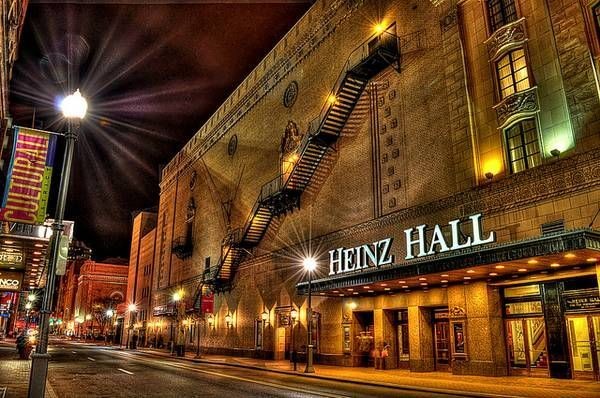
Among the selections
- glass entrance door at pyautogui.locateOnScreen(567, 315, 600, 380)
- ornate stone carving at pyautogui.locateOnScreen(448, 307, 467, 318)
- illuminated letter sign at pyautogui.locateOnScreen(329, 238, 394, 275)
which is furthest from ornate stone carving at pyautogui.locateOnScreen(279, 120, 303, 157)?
glass entrance door at pyautogui.locateOnScreen(567, 315, 600, 380)

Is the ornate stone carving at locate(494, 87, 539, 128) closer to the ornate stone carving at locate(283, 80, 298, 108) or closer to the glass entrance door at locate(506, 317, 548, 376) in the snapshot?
the glass entrance door at locate(506, 317, 548, 376)

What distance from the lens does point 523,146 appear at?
20594mm

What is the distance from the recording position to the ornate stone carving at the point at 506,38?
21.2 m

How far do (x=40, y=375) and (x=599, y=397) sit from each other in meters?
14.6

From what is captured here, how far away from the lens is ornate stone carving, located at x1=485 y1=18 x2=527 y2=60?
2125 centimetres

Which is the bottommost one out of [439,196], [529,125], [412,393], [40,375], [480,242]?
[412,393]

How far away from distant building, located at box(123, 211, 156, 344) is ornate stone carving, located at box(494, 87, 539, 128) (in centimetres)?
5646

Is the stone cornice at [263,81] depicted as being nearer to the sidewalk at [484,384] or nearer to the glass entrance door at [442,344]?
the glass entrance door at [442,344]

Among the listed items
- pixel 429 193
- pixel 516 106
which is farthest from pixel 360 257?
pixel 516 106

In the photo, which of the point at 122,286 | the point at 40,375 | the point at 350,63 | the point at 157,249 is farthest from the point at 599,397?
the point at 122,286

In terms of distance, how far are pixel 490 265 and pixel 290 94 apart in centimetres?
2557

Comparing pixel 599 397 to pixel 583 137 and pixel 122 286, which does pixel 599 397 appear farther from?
pixel 122 286

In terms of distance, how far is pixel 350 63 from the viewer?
30672 millimetres

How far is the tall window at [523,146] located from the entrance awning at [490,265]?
160 inches
